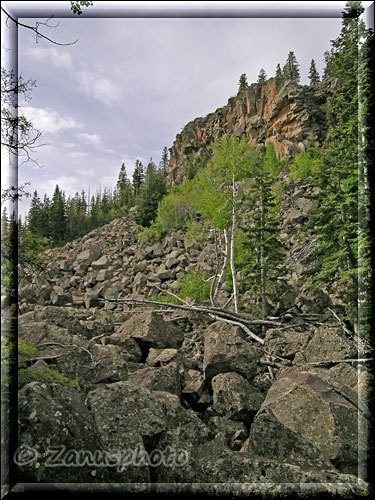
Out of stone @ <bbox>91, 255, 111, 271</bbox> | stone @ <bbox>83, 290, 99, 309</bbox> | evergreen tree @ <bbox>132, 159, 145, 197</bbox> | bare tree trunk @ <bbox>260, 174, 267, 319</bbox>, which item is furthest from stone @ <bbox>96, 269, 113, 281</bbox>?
bare tree trunk @ <bbox>260, 174, 267, 319</bbox>

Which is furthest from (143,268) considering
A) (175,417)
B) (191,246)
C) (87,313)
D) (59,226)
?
(175,417)

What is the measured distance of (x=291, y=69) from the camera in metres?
4.41

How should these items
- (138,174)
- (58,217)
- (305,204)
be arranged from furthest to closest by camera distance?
1. (305,204)
2. (138,174)
3. (58,217)

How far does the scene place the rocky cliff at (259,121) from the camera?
550 cm

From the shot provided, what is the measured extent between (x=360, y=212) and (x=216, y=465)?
3.21 m

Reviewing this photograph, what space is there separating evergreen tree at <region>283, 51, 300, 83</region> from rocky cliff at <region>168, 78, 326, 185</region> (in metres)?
0.33

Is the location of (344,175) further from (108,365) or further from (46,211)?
(46,211)

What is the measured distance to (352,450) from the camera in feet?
10.1

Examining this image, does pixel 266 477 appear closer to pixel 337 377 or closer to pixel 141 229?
pixel 337 377

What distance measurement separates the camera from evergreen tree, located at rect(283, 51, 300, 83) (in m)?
4.09

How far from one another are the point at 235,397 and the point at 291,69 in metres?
4.78

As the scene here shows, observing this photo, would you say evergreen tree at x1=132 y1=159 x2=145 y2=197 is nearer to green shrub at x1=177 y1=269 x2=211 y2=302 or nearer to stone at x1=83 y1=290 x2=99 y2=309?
green shrub at x1=177 y1=269 x2=211 y2=302

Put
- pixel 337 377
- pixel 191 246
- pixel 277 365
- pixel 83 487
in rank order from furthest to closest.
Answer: pixel 191 246, pixel 277 365, pixel 337 377, pixel 83 487

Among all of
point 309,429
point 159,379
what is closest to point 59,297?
point 159,379
